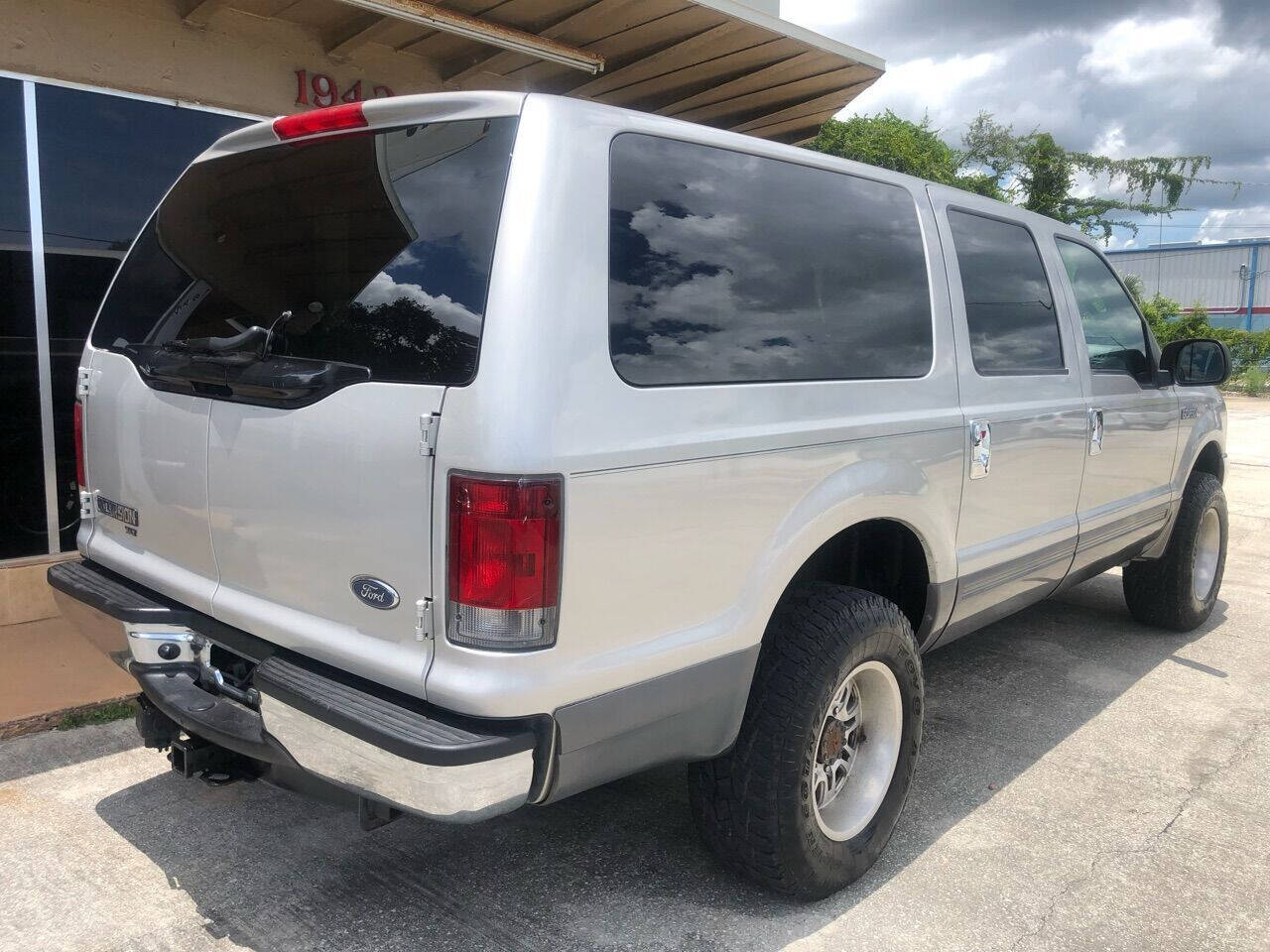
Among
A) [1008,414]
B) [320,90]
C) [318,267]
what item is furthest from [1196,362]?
[320,90]

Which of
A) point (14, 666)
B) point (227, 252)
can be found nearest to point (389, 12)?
point (227, 252)

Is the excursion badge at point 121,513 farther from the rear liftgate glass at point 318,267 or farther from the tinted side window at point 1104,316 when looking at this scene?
the tinted side window at point 1104,316

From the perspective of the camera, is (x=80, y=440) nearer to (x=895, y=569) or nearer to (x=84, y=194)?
(x=895, y=569)

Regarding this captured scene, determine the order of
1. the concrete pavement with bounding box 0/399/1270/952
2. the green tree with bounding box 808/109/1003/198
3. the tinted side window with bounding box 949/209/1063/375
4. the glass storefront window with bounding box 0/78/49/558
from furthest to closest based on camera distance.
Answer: the green tree with bounding box 808/109/1003/198, the glass storefront window with bounding box 0/78/49/558, the tinted side window with bounding box 949/209/1063/375, the concrete pavement with bounding box 0/399/1270/952

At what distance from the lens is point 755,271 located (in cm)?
249

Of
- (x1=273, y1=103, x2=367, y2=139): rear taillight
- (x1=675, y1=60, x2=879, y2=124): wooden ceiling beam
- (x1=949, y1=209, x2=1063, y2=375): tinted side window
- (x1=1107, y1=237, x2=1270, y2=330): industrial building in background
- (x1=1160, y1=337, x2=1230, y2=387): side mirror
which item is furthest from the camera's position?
(x1=1107, y1=237, x2=1270, y2=330): industrial building in background

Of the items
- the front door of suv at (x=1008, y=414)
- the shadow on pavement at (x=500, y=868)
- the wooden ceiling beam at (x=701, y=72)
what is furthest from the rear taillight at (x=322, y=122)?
the wooden ceiling beam at (x=701, y=72)

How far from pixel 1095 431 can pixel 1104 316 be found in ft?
1.95

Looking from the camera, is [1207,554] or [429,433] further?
[1207,554]

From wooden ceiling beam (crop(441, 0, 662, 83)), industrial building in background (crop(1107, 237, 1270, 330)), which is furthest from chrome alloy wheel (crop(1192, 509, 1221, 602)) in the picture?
industrial building in background (crop(1107, 237, 1270, 330))

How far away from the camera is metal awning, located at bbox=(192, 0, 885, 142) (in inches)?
199

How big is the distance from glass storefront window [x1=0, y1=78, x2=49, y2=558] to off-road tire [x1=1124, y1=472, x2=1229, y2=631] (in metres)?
5.63

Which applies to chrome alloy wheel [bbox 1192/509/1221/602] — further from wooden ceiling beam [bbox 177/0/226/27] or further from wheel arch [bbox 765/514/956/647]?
wooden ceiling beam [bbox 177/0/226/27]

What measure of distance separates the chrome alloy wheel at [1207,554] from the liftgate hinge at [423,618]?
471cm
